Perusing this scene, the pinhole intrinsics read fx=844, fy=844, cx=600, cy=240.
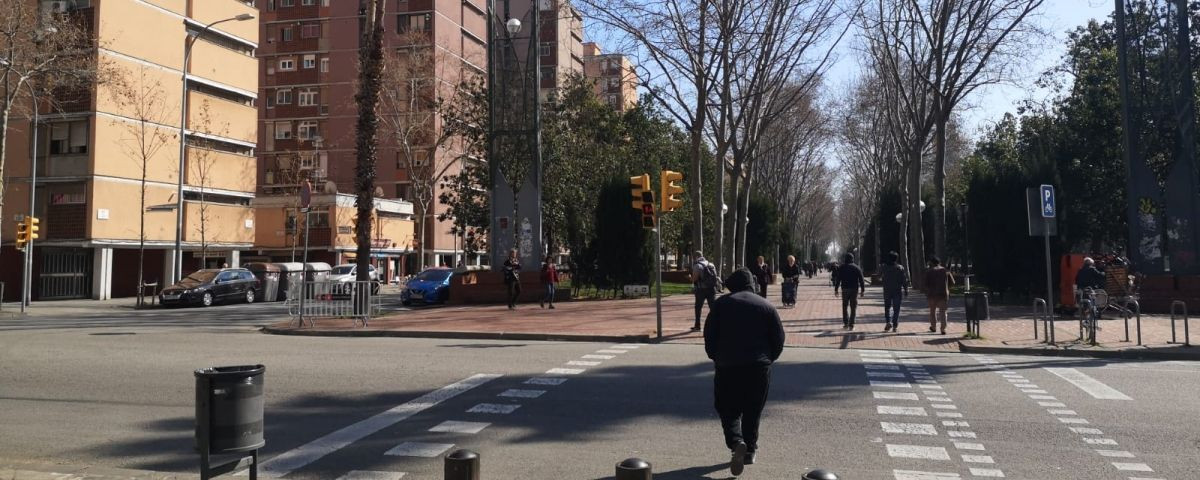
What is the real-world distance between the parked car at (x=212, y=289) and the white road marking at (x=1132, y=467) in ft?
104

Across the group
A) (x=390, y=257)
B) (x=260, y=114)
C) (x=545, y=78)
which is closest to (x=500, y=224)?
(x=390, y=257)

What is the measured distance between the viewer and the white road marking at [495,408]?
8.80m

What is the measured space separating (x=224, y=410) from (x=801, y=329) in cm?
1465

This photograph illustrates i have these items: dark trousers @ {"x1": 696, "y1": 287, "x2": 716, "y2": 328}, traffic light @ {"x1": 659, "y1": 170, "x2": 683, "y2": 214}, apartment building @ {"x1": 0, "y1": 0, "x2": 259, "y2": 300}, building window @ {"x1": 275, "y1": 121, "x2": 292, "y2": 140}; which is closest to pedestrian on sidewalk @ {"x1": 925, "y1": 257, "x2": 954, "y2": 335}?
dark trousers @ {"x1": 696, "y1": 287, "x2": 716, "y2": 328}

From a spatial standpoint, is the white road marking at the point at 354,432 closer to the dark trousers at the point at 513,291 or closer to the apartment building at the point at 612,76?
the dark trousers at the point at 513,291

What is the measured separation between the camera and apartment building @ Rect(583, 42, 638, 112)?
30044mm

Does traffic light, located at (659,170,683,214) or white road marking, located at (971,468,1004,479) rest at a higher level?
traffic light, located at (659,170,683,214)

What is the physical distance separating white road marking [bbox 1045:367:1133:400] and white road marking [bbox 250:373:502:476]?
24.3 feet

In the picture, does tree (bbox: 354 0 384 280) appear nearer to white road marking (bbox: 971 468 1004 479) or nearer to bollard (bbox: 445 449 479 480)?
bollard (bbox: 445 449 479 480)

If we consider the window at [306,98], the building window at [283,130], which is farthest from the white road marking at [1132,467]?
the building window at [283,130]

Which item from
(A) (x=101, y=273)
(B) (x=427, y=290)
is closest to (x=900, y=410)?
(B) (x=427, y=290)

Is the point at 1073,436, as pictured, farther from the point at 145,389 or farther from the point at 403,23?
the point at 403,23

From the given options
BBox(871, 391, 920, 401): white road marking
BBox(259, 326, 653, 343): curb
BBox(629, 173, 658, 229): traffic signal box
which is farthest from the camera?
BBox(259, 326, 653, 343): curb

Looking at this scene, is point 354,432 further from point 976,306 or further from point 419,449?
point 976,306
